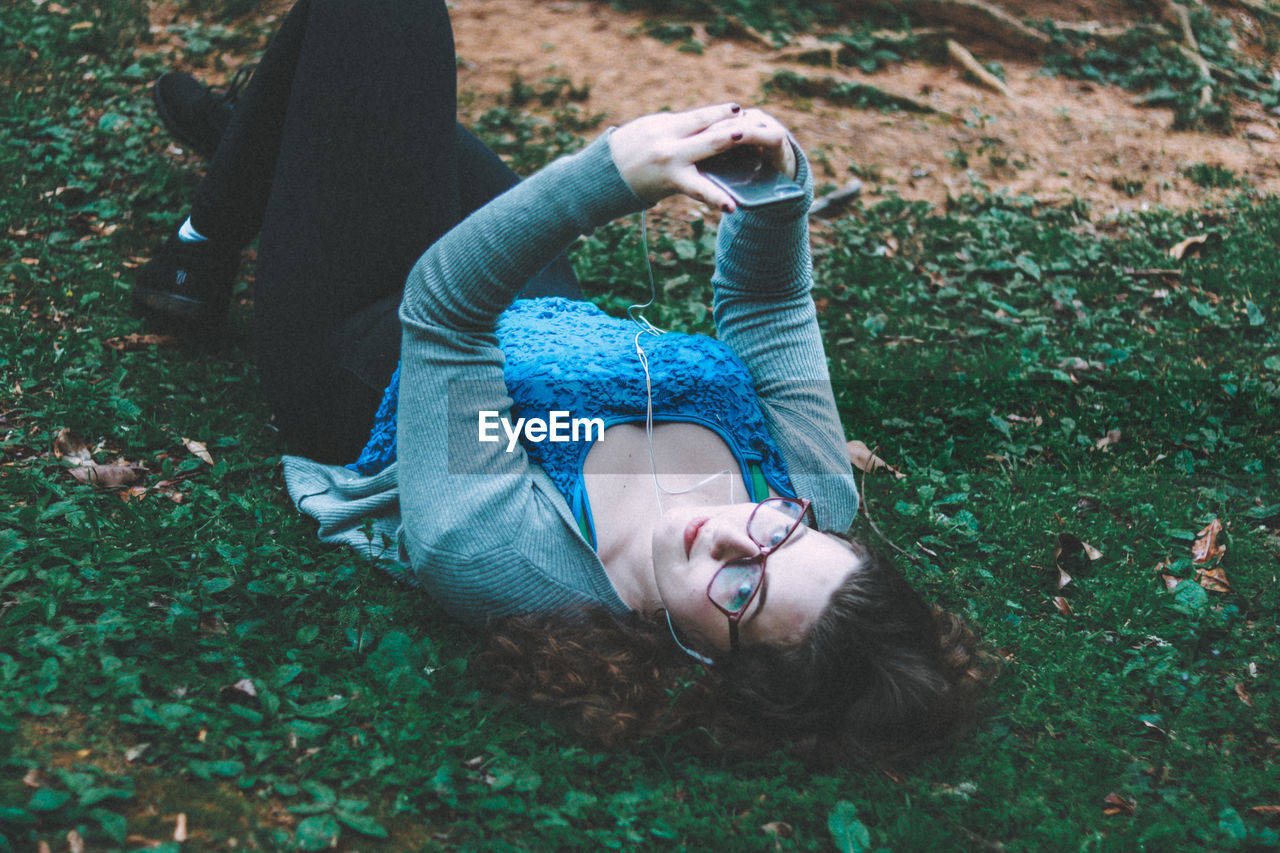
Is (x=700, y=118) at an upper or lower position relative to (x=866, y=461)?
upper

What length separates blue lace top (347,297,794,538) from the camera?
255 centimetres

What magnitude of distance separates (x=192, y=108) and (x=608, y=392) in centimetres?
242

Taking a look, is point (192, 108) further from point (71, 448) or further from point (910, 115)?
point (910, 115)

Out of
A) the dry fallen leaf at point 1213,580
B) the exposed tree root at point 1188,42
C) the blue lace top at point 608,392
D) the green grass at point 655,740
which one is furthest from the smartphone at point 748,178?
the exposed tree root at point 1188,42

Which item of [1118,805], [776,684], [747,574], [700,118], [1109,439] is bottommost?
[1109,439]

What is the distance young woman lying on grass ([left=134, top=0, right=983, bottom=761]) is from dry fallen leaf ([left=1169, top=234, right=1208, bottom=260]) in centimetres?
328

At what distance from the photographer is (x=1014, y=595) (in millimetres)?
3033

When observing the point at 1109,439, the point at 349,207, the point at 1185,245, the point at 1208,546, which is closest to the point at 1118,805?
the point at 1208,546

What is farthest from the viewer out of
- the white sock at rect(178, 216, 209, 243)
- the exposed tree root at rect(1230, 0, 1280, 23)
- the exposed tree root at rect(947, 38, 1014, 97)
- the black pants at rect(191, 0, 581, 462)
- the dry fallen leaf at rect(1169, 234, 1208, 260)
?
the exposed tree root at rect(1230, 0, 1280, 23)

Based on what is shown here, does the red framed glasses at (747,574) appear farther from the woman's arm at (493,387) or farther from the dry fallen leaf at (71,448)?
the dry fallen leaf at (71,448)

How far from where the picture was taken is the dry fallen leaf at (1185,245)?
5.14 m

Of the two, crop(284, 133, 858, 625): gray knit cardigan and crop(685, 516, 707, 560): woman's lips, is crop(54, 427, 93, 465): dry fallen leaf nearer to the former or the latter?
crop(284, 133, 858, 625): gray knit cardigan

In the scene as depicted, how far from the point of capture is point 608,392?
2588 millimetres

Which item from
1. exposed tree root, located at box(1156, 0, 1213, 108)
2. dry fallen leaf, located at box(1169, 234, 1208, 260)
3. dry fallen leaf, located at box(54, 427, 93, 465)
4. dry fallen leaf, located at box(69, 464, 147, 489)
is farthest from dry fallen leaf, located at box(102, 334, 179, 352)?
exposed tree root, located at box(1156, 0, 1213, 108)
